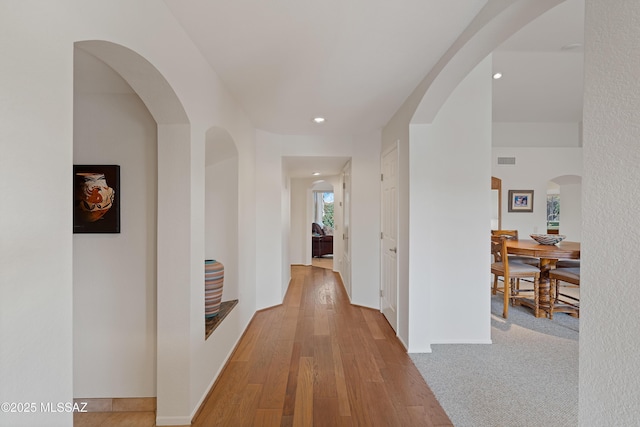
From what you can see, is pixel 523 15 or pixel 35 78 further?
pixel 523 15

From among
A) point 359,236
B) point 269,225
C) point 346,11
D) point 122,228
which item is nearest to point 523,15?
point 346,11

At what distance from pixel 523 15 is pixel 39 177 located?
→ 2095mm

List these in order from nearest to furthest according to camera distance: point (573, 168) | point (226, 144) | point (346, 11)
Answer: point (346, 11) → point (226, 144) → point (573, 168)

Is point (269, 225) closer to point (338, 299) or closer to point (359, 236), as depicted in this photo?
point (359, 236)

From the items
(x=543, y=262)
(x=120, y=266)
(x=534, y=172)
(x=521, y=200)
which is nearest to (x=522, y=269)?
(x=543, y=262)

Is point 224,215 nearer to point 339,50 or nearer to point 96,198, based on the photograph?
point 96,198

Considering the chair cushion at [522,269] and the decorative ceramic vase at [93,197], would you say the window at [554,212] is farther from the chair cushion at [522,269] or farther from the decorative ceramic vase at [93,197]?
the decorative ceramic vase at [93,197]

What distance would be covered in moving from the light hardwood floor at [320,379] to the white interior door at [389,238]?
0.25 metres

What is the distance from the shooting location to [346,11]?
1622 millimetres

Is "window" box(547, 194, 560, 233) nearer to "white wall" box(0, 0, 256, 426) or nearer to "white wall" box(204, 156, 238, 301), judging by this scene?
"white wall" box(204, 156, 238, 301)

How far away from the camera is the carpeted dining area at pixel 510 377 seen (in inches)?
75.5

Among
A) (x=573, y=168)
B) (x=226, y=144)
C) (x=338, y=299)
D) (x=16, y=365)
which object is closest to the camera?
(x=16, y=365)

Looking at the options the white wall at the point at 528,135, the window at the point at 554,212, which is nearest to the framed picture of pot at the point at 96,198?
the white wall at the point at 528,135

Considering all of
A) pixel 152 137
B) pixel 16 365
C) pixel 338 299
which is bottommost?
pixel 338 299
